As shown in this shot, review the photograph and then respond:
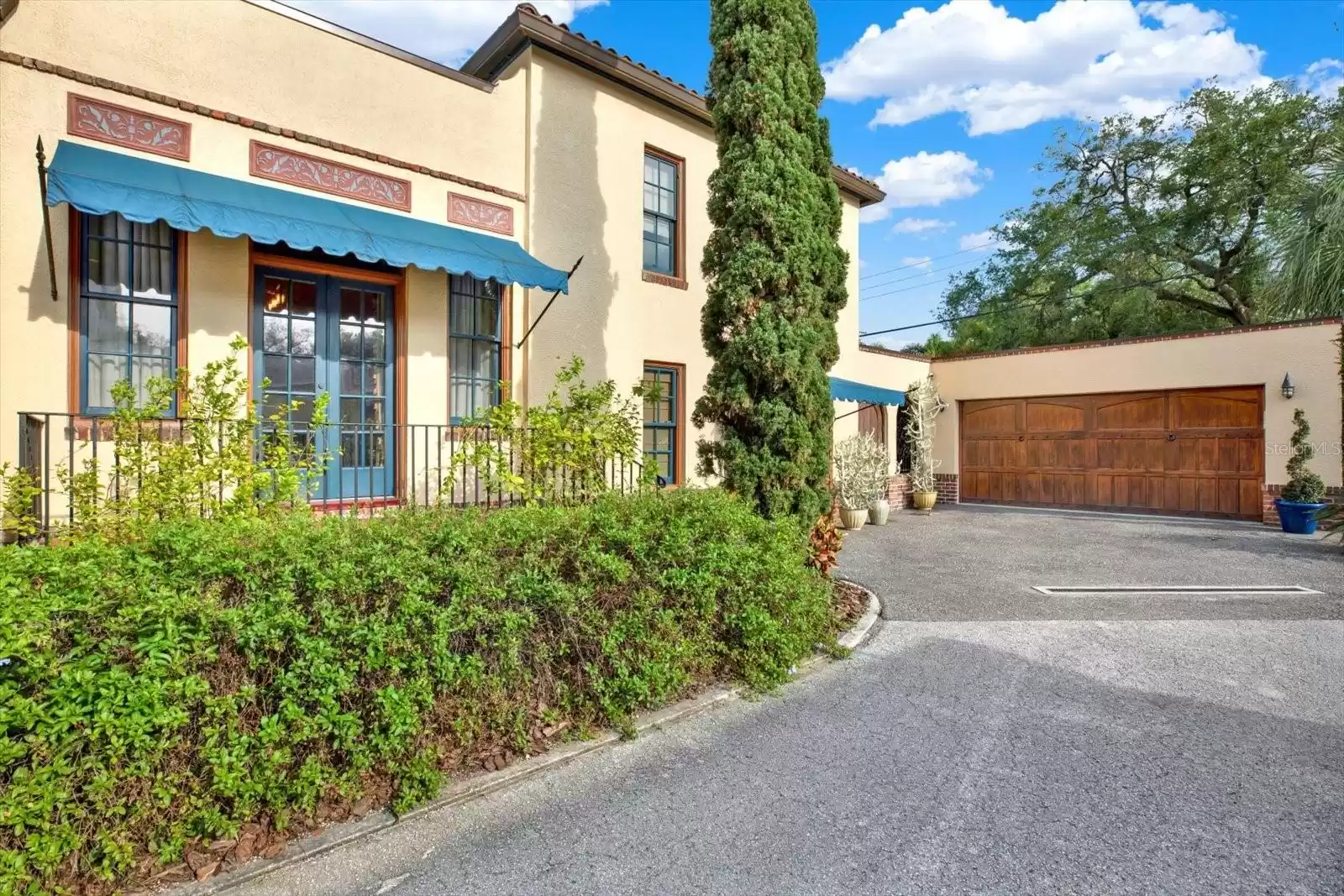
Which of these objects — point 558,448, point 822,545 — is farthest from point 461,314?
point 822,545

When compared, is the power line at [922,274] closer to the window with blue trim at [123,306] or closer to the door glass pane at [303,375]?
the door glass pane at [303,375]

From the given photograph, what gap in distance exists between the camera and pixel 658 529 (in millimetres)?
4141

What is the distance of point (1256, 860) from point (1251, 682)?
2367mm

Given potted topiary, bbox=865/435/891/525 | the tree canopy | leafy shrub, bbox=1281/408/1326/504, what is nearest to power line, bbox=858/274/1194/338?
the tree canopy

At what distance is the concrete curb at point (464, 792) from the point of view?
237 cm

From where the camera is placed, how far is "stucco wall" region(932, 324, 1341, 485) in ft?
36.0

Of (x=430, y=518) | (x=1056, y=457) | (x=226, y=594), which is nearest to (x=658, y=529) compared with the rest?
(x=430, y=518)

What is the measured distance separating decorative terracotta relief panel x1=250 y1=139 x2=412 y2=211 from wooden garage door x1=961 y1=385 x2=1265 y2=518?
12.6 meters

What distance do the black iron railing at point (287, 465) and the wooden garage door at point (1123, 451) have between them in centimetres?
1017

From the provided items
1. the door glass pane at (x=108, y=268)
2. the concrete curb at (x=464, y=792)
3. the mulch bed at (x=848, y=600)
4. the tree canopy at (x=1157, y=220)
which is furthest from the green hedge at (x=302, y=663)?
the tree canopy at (x=1157, y=220)

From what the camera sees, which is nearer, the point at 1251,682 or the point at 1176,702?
the point at 1176,702

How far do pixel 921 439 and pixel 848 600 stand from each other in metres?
9.01

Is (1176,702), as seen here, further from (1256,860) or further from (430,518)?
(430,518)

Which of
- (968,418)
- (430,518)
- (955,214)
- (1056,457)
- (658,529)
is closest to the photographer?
Result: (430,518)
